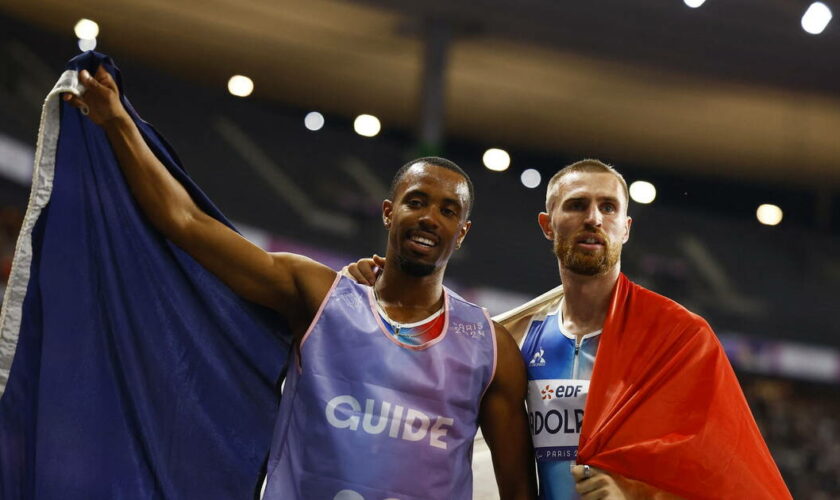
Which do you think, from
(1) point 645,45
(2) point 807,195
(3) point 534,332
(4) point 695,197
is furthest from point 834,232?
(3) point 534,332

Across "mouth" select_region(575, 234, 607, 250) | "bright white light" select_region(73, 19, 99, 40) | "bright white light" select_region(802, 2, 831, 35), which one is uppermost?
"bright white light" select_region(73, 19, 99, 40)

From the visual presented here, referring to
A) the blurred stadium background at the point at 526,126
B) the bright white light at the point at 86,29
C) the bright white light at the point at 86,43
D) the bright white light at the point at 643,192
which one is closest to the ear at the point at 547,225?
the blurred stadium background at the point at 526,126

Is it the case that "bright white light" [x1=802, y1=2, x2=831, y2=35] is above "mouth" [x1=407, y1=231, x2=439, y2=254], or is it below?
above

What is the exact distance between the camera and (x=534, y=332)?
9.37 ft

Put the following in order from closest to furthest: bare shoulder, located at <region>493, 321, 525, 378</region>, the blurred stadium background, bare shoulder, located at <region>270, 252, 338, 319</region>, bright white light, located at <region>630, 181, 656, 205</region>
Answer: bare shoulder, located at <region>270, 252, 338, 319</region> → bare shoulder, located at <region>493, 321, 525, 378</region> → the blurred stadium background → bright white light, located at <region>630, 181, 656, 205</region>

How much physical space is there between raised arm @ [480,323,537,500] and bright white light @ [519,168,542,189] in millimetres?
10451

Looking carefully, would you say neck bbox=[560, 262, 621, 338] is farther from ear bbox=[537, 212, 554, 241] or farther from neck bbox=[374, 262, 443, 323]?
neck bbox=[374, 262, 443, 323]

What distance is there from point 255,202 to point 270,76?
57.8 inches

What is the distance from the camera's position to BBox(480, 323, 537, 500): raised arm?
256cm

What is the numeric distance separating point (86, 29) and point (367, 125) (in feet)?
12.0

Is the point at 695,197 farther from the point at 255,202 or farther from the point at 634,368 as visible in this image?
the point at 634,368

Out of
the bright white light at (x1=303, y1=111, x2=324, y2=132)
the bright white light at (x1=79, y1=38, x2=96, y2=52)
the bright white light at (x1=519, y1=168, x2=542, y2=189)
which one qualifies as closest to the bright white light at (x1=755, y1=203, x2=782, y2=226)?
the bright white light at (x1=519, y1=168, x2=542, y2=189)

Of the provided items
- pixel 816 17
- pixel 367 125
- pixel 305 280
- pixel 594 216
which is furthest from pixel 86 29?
pixel 594 216

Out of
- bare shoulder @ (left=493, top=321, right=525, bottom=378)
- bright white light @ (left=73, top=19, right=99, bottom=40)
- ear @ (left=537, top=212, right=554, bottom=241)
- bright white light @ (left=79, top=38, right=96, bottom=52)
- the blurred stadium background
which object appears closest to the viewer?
bare shoulder @ (left=493, top=321, right=525, bottom=378)
